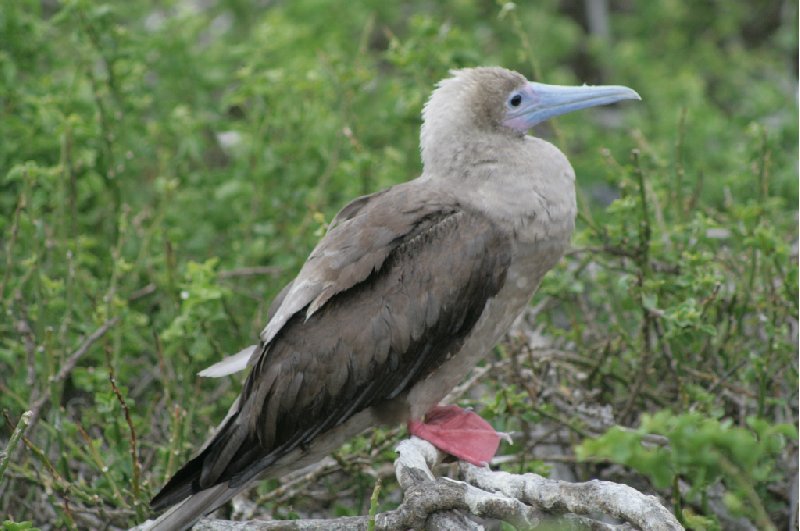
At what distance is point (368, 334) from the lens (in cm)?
334

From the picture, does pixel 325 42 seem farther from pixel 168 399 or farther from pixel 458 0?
pixel 168 399

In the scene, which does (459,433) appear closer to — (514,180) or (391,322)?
(391,322)

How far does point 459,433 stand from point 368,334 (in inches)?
15.7

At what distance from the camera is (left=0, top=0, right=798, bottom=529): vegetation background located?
11.7ft

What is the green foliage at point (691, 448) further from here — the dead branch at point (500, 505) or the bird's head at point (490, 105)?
the bird's head at point (490, 105)

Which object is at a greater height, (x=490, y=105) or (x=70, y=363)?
(x=490, y=105)

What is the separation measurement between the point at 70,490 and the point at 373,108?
3493 mm

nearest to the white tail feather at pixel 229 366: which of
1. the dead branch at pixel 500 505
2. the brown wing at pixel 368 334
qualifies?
the brown wing at pixel 368 334

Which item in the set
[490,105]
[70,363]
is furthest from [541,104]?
[70,363]

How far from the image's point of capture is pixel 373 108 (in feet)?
20.8

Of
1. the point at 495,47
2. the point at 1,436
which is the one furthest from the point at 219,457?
the point at 495,47

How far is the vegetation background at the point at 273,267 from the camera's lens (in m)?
3.57

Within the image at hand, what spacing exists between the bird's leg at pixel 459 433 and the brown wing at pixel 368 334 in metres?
0.18

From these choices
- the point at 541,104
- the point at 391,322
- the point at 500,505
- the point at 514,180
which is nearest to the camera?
the point at 500,505
